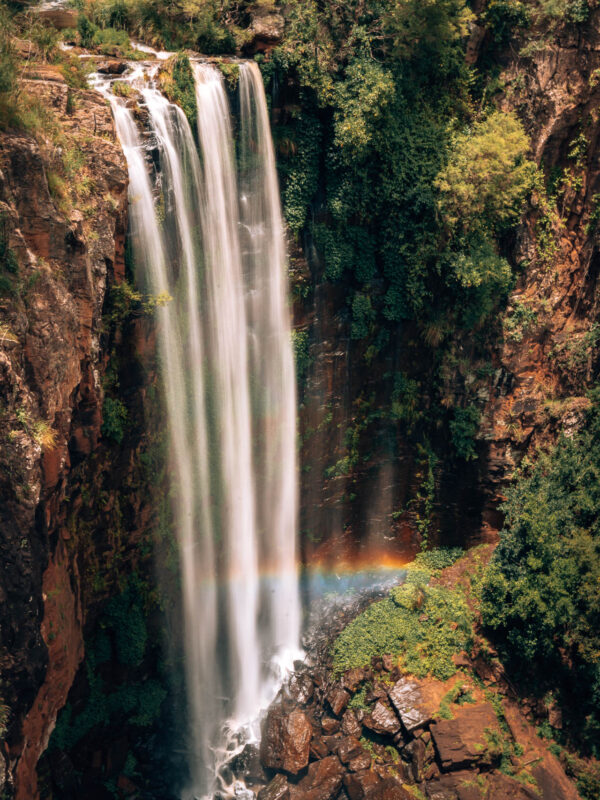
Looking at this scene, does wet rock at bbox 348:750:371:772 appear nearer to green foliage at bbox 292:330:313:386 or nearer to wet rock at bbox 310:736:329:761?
wet rock at bbox 310:736:329:761

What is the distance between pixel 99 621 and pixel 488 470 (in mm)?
11395

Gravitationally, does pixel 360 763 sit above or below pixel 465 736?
below

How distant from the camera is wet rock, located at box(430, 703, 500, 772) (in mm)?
14547

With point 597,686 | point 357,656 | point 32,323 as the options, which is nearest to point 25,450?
point 32,323

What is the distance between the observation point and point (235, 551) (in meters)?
18.0

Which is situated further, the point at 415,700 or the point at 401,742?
the point at 415,700

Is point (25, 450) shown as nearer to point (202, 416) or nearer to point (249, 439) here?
point (202, 416)

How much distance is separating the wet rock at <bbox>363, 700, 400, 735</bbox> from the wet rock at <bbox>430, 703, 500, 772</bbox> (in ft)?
3.10

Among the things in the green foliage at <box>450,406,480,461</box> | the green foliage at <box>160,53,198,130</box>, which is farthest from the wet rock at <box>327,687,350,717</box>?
the green foliage at <box>160,53,198,130</box>

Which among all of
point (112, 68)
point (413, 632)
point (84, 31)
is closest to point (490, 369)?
point (413, 632)

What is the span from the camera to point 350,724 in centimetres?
1606

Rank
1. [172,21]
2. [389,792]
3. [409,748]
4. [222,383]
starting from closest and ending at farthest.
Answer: [389,792] < [409,748] < [222,383] < [172,21]

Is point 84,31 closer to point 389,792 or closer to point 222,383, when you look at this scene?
point 222,383

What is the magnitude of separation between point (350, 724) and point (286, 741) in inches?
64.4
